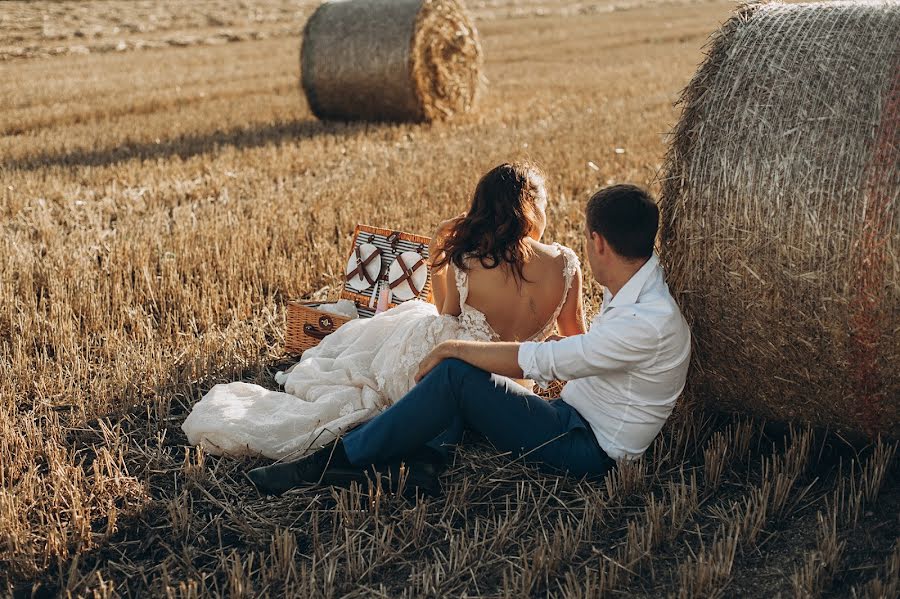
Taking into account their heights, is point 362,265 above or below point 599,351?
below

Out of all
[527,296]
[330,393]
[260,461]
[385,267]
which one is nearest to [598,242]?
[527,296]

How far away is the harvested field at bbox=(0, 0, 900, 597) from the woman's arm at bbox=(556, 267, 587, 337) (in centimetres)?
60

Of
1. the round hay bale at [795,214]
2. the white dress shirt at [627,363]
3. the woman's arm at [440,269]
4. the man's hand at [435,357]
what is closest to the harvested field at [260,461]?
the white dress shirt at [627,363]

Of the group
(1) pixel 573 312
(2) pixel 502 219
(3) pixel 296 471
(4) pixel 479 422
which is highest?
(2) pixel 502 219

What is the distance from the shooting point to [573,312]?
4.21 metres

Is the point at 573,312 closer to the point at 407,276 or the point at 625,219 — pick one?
the point at 625,219

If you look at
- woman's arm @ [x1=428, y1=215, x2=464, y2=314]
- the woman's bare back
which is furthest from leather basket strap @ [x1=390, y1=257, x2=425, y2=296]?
the woman's bare back

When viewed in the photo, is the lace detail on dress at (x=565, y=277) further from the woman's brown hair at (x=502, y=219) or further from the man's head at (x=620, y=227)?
the man's head at (x=620, y=227)

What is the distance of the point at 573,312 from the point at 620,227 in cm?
81

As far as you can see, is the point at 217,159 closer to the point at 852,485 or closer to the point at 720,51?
the point at 720,51

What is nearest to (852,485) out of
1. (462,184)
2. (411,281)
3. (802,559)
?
(802,559)

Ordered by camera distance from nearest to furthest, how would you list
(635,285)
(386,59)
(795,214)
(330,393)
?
(795,214) < (635,285) < (330,393) < (386,59)

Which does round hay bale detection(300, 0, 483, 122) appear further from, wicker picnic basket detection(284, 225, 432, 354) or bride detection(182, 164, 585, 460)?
bride detection(182, 164, 585, 460)

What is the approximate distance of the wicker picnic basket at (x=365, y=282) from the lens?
493 cm
